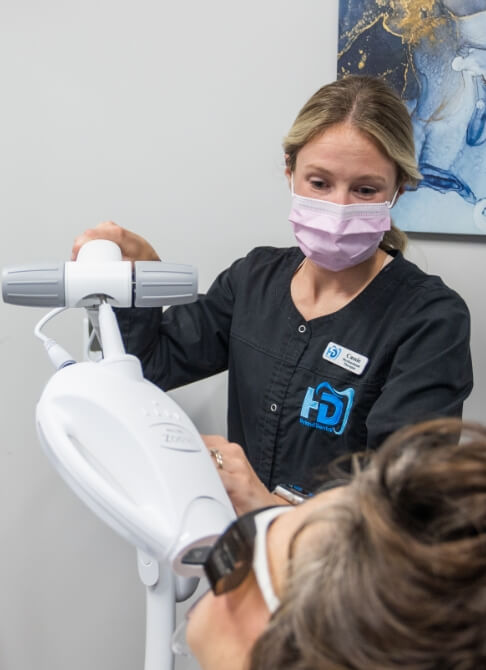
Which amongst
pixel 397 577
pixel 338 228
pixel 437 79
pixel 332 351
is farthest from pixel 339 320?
pixel 397 577

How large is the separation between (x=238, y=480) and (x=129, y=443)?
8.6 inches

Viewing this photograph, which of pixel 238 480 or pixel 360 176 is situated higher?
pixel 360 176

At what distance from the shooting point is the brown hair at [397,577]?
1.39ft

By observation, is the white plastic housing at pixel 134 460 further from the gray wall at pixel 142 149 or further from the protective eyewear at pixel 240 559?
the gray wall at pixel 142 149

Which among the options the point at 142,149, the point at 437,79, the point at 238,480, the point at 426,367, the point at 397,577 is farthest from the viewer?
the point at 142,149

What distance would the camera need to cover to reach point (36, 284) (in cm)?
88

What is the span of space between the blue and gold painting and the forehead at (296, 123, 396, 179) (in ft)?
0.81

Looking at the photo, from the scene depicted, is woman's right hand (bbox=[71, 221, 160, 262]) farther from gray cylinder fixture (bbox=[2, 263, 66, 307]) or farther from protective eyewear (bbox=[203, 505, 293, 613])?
protective eyewear (bbox=[203, 505, 293, 613])

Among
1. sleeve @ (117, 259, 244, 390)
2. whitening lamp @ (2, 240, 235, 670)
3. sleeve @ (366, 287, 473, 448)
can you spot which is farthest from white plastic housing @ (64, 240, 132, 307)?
sleeve @ (366, 287, 473, 448)

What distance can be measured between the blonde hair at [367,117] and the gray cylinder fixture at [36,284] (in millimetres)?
497

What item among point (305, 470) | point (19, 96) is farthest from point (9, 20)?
point (305, 470)

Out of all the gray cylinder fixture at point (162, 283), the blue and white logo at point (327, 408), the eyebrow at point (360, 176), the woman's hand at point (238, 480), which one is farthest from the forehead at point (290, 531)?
the eyebrow at point (360, 176)

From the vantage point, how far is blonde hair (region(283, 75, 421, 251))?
42.8 inches

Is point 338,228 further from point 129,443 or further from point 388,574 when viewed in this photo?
point 388,574
